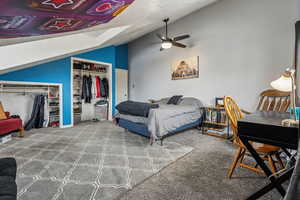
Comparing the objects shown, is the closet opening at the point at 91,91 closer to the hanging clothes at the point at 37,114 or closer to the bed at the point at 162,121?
the hanging clothes at the point at 37,114

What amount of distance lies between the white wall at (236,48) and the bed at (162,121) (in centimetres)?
77

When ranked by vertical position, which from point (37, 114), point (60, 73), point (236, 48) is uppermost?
point (236, 48)

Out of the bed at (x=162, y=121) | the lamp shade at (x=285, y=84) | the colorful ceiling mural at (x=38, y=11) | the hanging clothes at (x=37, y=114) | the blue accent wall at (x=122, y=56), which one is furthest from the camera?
the blue accent wall at (x=122, y=56)

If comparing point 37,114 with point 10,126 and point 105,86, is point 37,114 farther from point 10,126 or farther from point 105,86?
point 105,86

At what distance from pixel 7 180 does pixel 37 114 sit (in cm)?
343

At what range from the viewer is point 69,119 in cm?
390

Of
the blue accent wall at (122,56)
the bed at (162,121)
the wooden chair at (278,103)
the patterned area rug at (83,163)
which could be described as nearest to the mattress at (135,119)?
the bed at (162,121)

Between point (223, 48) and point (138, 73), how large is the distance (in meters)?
3.22

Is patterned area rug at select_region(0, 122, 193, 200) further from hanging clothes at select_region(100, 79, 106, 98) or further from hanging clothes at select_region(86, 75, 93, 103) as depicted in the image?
hanging clothes at select_region(100, 79, 106, 98)

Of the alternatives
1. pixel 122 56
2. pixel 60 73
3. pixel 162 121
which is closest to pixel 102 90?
pixel 60 73

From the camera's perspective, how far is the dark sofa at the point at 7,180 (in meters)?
0.71

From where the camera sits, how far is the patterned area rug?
134 centimetres

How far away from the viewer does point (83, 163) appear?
185 cm

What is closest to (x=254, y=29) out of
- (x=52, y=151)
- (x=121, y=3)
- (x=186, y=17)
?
(x=186, y=17)
